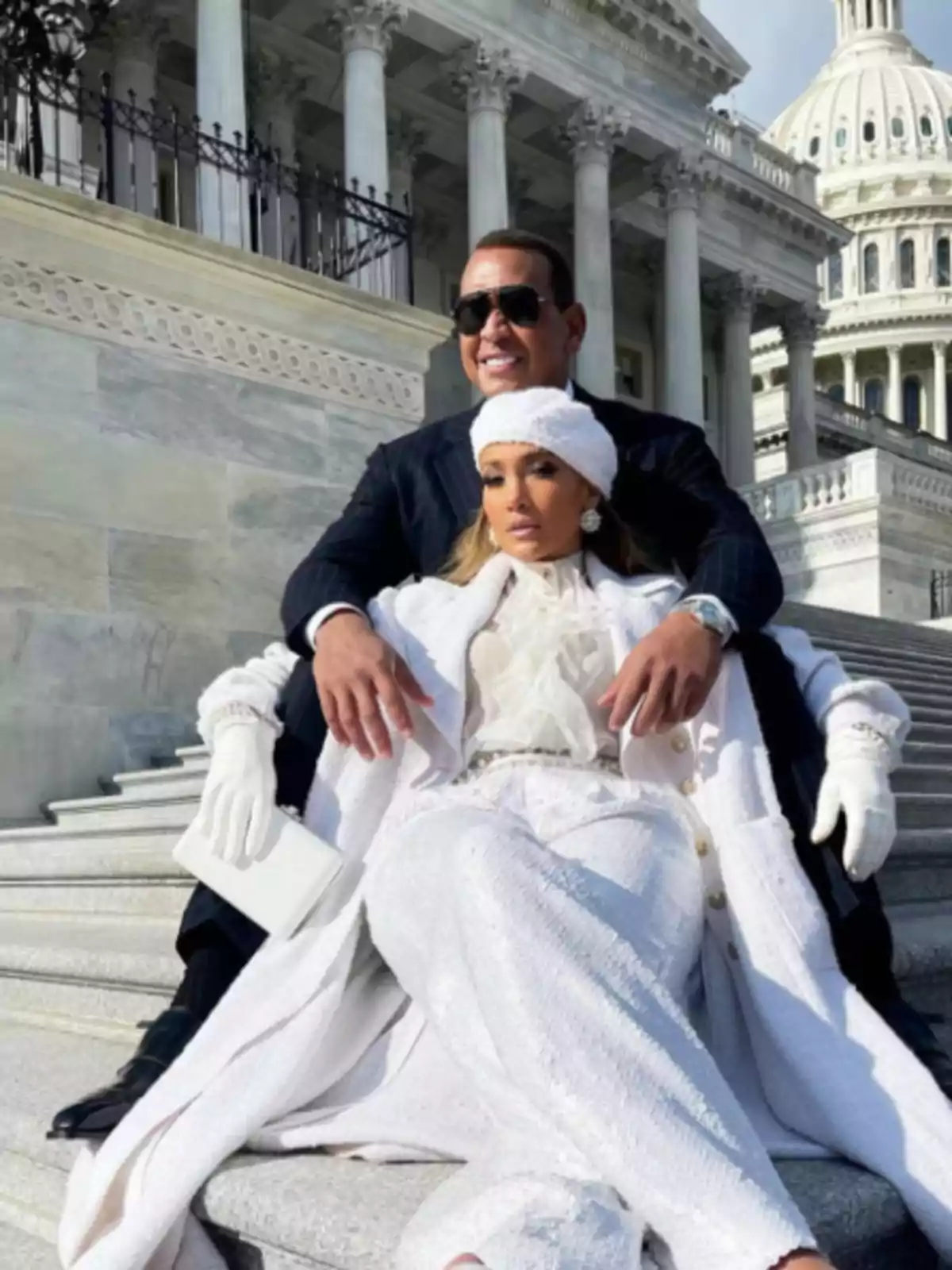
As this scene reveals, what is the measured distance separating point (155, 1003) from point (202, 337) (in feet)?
22.3

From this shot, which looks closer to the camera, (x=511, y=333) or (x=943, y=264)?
(x=511, y=333)

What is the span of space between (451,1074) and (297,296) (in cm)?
891

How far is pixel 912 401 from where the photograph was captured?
66812mm

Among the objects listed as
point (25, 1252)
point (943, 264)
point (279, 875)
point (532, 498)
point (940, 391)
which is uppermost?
point (943, 264)

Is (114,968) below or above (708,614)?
below

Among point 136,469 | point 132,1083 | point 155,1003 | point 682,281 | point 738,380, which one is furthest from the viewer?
point 738,380

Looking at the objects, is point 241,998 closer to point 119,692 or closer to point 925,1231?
point 925,1231

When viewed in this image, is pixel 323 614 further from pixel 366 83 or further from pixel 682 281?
pixel 682 281

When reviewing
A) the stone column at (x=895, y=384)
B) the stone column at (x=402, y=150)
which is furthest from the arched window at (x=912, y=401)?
the stone column at (x=402, y=150)

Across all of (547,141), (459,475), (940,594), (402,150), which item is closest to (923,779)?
(459,475)

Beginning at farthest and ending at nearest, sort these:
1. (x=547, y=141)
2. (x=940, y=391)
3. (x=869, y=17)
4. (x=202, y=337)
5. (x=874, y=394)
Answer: (x=869, y=17)
(x=874, y=394)
(x=940, y=391)
(x=547, y=141)
(x=202, y=337)

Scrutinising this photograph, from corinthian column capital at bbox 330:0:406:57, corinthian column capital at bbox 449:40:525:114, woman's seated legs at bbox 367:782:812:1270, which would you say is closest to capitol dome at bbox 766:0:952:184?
corinthian column capital at bbox 449:40:525:114

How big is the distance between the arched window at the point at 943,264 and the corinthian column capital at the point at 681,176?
50153mm

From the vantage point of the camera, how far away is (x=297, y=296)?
1041 cm
